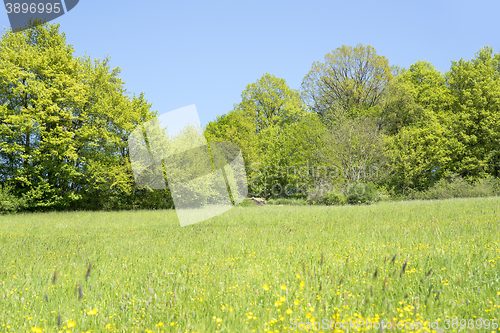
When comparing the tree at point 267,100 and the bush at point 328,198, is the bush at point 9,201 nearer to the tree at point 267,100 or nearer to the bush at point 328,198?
the bush at point 328,198

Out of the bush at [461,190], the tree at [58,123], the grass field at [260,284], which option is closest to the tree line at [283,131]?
the tree at [58,123]

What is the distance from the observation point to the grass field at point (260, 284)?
9.52 feet

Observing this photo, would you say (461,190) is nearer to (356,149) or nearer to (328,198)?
(356,149)

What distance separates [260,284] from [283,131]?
1331 inches

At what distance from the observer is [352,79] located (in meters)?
35.4

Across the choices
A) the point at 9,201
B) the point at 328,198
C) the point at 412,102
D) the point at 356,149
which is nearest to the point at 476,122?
the point at 412,102

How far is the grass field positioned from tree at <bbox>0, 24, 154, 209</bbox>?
57.9 ft

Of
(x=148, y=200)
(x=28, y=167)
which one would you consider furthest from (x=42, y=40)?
(x=148, y=200)

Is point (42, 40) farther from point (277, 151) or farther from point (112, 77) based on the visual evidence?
point (277, 151)

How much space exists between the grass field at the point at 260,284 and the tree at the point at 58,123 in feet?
57.9

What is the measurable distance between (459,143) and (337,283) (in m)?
34.6

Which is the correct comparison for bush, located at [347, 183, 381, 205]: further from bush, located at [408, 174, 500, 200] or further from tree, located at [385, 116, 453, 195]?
tree, located at [385, 116, 453, 195]

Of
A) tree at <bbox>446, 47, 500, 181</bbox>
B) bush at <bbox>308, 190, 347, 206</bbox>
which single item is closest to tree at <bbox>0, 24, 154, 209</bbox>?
bush at <bbox>308, 190, 347, 206</bbox>

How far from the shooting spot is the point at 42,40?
25.1 m
